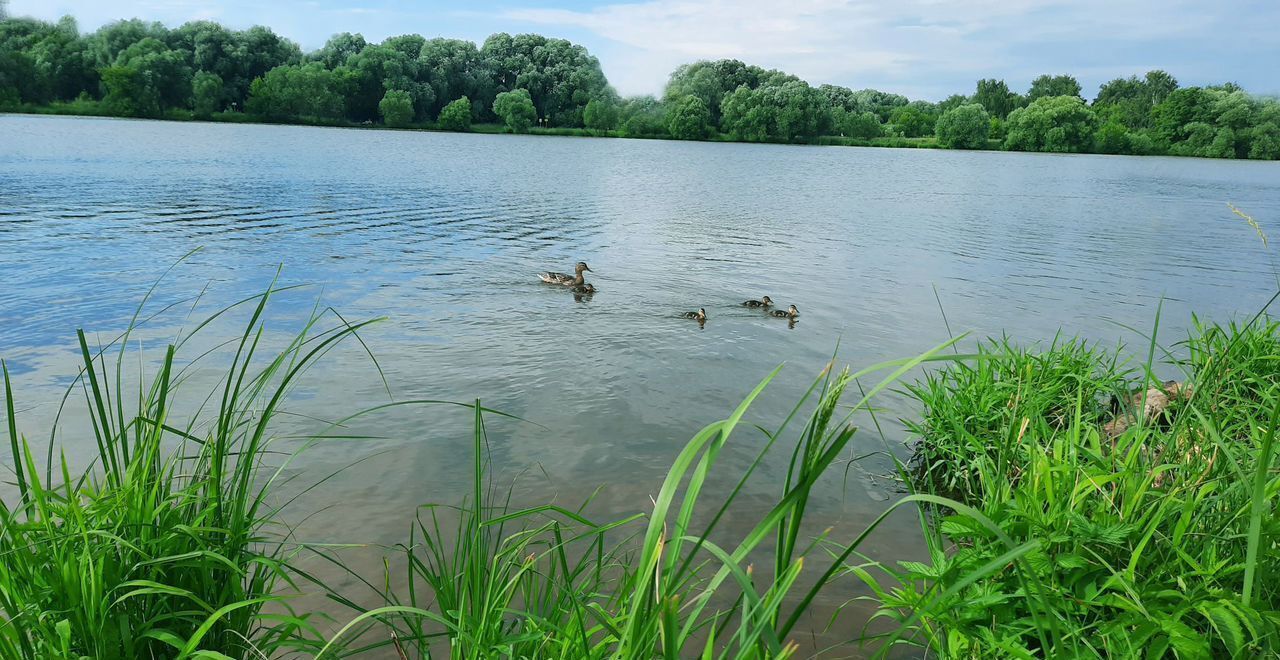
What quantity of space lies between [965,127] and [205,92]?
9119cm

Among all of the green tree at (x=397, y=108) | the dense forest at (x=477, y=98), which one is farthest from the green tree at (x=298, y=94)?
the green tree at (x=397, y=108)

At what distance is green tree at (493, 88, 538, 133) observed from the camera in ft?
306

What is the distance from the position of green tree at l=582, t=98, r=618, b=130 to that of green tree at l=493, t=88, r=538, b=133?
7733 millimetres

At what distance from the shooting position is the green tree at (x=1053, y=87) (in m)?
132

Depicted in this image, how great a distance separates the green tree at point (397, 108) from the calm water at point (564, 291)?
58.0 metres

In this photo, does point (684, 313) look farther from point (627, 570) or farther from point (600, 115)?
point (600, 115)

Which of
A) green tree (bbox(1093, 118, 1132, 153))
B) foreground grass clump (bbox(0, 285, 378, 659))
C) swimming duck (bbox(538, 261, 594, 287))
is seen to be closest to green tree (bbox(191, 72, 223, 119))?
swimming duck (bbox(538, 261, 594, 287))

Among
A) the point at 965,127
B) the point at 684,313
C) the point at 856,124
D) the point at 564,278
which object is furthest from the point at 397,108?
the point at 684,313

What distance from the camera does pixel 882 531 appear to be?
5.50m

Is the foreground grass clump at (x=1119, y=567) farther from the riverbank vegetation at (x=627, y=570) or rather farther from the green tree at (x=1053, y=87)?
the green tree at (x=1053, y=87)

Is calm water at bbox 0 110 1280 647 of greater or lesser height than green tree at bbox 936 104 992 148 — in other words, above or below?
below

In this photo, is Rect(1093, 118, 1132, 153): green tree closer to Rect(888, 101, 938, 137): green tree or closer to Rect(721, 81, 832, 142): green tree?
Rect(888, 101, 938, 137): green tree

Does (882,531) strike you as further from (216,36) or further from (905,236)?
(216,36)

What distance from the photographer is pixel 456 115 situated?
93.1 metres
